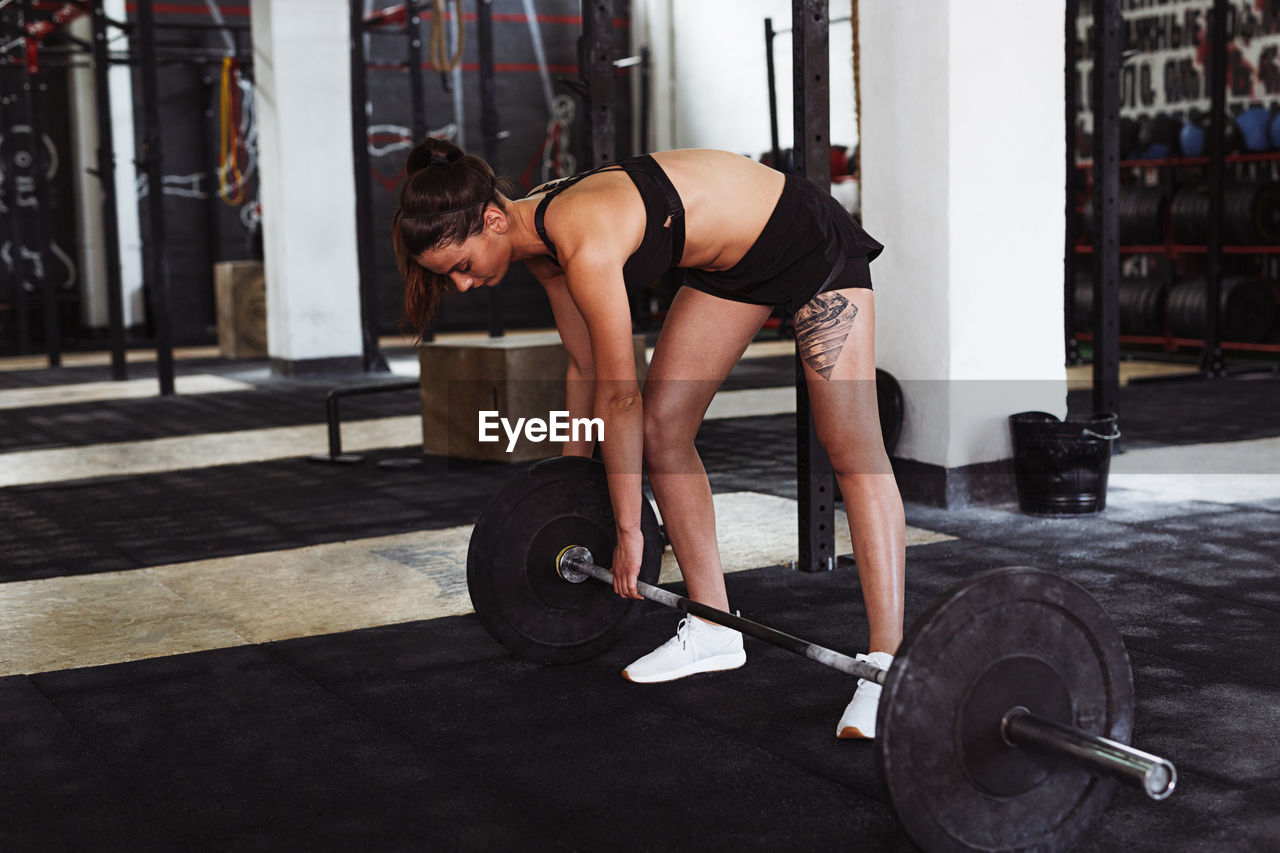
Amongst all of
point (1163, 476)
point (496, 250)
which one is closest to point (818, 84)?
point (496, 250)

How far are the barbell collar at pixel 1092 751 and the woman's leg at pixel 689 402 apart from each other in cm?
80

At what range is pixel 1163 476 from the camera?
13.3 ft

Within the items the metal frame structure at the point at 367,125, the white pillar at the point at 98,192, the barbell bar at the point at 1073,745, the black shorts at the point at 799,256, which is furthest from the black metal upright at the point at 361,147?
the barbell bar at the point at 1073,745

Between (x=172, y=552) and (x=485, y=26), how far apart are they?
551cm

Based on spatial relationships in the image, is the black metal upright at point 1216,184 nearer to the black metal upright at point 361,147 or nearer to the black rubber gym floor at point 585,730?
the black rubber gym floor at point 585,730

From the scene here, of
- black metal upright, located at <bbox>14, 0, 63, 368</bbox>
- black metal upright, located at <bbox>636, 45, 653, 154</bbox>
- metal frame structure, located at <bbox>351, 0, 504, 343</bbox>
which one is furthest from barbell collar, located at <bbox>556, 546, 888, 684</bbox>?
black metal upright, located at <bbox>636, 45, 653, 154</bbox>

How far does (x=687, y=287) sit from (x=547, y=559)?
21.5 inches

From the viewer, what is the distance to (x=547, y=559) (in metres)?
2.29

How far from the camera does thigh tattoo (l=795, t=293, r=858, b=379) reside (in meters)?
2.02

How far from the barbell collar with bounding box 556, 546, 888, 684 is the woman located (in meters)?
Result: 0.07

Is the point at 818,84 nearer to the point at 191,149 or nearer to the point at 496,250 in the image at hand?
the point at 496,250

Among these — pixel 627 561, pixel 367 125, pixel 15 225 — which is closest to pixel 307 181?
pixel 367 125

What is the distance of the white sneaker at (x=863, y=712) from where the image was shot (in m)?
1.92

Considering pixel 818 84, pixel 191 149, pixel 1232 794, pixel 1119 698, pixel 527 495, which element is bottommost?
pixel 1232 794
